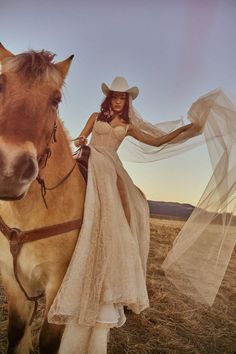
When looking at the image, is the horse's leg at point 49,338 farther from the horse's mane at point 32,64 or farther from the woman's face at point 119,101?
the woman's face at point 119,101

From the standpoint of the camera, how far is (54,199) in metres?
1.68

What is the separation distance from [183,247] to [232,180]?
57 centimetres

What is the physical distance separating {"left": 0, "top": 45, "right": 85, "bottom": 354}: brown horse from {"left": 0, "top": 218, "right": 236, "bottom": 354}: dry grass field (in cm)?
56

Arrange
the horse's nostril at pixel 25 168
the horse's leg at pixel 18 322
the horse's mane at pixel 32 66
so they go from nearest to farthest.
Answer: the horse's nostril at pixel 25 168 → the horse's mane at pixel 32 66 → the horse's leg at pixel 18 322

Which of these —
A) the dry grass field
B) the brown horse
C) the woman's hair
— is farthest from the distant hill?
the brown horse

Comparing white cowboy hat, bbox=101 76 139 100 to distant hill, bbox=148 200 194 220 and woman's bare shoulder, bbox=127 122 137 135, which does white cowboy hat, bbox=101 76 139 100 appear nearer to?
woman's bare shoulder, bbox=127 122 137 135

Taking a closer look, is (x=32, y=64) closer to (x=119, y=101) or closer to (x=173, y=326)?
(x=119, y=101)

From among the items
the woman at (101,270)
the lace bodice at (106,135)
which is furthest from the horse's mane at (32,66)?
the lace bodice at (106,135)

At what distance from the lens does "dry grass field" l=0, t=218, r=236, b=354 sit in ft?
7.58

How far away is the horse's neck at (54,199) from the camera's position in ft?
5.38

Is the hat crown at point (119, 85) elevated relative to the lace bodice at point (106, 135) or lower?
elevated

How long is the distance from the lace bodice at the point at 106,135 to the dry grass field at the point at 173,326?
131 cm

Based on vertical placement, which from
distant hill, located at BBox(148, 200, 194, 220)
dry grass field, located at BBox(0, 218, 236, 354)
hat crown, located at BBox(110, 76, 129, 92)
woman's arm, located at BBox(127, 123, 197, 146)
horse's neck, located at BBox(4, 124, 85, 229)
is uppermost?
hat crown, located at BBox(110, 76, 129, 92)

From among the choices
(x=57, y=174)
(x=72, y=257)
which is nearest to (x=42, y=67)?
(x=57, y=174)
